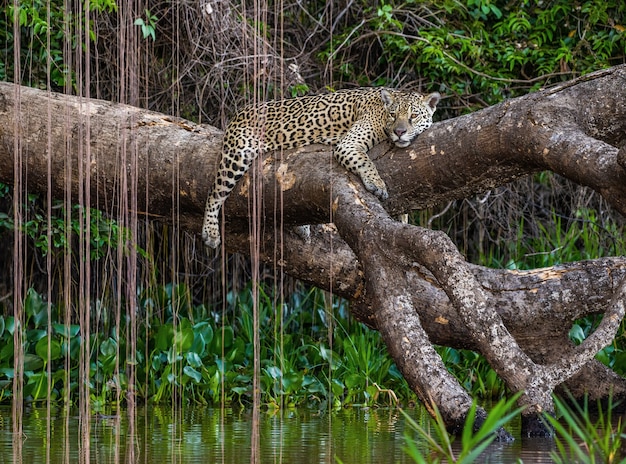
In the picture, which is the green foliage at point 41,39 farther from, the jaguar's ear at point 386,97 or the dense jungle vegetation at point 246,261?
the jaguar's ear at point 386,97

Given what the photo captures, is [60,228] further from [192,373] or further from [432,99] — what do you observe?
[432,99]

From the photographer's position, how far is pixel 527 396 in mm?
4168

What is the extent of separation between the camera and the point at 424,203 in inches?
225

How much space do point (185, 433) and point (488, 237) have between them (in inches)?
149

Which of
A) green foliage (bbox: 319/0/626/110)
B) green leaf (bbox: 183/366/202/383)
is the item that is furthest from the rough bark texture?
green foliage (bbox: 319/0/626/110)

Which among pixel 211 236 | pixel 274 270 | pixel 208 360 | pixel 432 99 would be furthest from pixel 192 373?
pixel 432 99

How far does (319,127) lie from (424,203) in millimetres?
771

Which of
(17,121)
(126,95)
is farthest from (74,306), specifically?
(17,121)

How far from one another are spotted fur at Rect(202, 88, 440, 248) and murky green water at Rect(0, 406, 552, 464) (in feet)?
3.51

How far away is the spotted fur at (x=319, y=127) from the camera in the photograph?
18.6 feet

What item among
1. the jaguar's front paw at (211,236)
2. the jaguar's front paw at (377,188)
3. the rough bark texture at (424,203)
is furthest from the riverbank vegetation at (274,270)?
the jaguar's front paw at (377,188)

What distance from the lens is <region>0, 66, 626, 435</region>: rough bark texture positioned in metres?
4.19

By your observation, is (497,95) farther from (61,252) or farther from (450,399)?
(450,399)

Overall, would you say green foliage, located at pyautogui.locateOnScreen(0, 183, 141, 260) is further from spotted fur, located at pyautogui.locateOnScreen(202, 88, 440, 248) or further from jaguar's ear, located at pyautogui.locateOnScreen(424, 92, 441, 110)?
jaguar's ear, located at pyautogui.locateOnScreen(424, 92, 441, 110)
